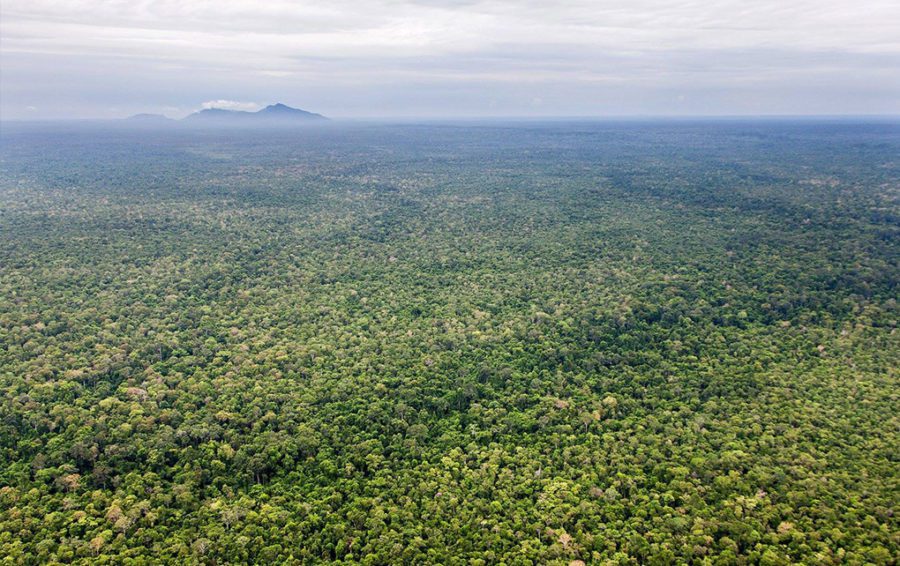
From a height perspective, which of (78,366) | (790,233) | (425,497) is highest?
(790,233)

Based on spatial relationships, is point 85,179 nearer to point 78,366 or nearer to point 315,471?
point 78,366

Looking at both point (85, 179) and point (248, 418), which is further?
point (85, 179)

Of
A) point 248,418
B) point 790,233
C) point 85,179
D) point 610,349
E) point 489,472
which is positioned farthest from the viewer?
point 85,179

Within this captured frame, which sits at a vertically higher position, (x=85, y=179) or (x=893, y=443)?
(x=85, y=179)

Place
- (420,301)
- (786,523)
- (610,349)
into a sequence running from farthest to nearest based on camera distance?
(420,301)
(610,349)
(786,523)

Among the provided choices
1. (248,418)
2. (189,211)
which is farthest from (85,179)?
(248,418)

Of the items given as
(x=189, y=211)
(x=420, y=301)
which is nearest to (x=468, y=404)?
(x=420, y=301)
